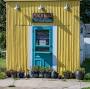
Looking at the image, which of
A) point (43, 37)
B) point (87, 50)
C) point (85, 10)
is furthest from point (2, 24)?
point (43, 37)

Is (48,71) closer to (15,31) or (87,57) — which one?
(15,31)

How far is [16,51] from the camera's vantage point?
65.1 ft

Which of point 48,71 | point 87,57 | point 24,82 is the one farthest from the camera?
point 87,57

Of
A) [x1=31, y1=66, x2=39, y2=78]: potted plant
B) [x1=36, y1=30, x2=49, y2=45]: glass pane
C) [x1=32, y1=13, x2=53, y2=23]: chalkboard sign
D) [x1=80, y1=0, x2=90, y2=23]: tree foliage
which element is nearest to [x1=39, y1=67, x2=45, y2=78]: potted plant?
[x1=31, y1=66, x2=39, y2=78]: potted plant

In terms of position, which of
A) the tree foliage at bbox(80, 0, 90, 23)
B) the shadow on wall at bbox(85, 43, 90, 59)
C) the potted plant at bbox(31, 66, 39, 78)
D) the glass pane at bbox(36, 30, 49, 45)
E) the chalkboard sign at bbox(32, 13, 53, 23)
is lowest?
the potted plant at bbox(31, 66, 39, 78)

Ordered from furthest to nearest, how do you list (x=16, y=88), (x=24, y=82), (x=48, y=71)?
(x=48, y=71), (x=24, y=82), (x=16, y=88)

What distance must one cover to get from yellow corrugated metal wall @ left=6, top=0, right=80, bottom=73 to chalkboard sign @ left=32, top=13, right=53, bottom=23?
0.54ft

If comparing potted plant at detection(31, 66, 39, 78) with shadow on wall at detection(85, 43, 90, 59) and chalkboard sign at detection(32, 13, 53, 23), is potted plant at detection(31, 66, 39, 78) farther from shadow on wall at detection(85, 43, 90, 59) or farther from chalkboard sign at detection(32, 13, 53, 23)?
shadow on wall at detection(85, 43, 90, 59)

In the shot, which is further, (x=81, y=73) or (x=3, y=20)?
(x=3, y=20)

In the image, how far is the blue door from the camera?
19750mm

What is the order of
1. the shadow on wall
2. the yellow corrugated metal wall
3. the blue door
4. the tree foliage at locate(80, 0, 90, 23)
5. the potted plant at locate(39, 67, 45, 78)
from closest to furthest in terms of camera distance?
the potted plant at locate(39, 67, 45, 78), the yellow corrugated metal wall, the blue door, the shadow on wall, the tree foliage at locate(80, 0, 90, 23)

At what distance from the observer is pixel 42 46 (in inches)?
778

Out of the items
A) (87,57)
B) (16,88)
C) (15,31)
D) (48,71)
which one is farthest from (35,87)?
(87,57)

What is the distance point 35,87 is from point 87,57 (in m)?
16.4
